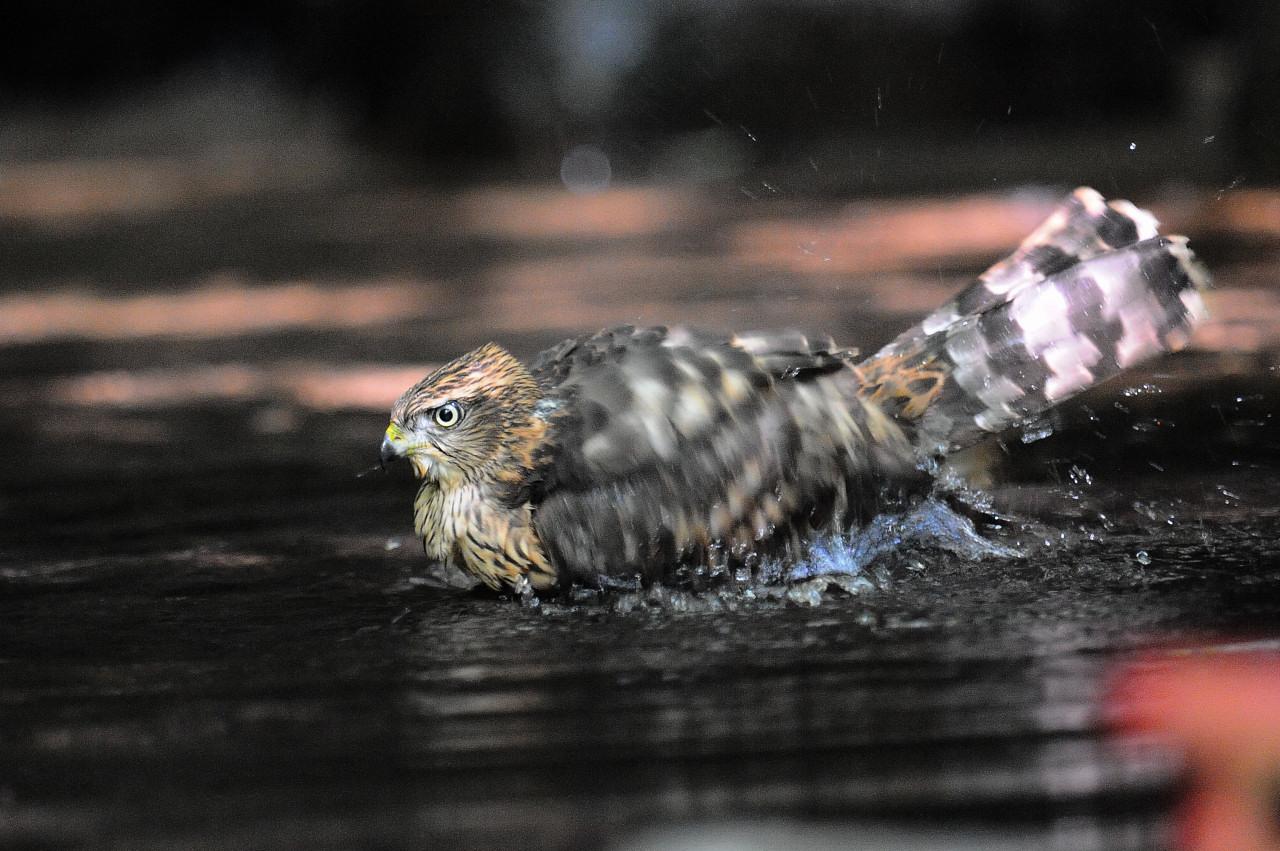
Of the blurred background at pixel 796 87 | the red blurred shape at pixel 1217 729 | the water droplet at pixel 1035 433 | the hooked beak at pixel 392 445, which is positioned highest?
the blurred background at pixel 796 87

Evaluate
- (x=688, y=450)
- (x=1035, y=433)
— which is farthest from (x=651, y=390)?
(x=1035, y=433)

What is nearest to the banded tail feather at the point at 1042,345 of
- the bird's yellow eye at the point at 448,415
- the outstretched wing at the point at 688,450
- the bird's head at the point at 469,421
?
the outstretched wing at the point at 688,450

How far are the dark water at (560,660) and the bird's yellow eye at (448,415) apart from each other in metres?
0.44

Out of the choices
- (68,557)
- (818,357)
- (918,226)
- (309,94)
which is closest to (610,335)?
(818,357)

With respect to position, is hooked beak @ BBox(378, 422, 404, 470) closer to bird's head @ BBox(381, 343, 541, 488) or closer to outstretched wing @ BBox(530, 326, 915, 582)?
bird's head @ BBox(381, 343, 541, 488)

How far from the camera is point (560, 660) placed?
140 inches

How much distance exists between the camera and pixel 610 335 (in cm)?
406

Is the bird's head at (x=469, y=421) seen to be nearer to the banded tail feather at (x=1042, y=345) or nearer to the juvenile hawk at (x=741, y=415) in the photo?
the juvenile hawk at (x=741, y=415)

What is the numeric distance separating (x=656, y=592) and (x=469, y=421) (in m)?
0.58

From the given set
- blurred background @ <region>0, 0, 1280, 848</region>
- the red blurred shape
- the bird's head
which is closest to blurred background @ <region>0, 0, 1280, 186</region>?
blurred background @ <region>0, 0, 1280, 848</region>

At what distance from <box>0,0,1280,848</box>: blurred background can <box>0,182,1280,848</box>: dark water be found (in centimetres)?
1

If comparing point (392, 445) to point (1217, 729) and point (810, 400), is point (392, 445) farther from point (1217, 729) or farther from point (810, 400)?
point (1217, 729)

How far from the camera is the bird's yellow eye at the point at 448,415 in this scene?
3973 mm

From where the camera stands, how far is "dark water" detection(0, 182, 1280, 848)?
9.27 feet
